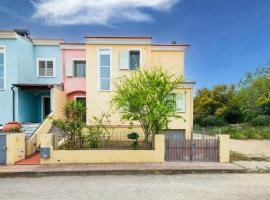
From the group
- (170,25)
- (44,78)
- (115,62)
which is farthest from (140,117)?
(170,25)

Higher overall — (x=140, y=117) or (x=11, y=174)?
(x=140, y=117)

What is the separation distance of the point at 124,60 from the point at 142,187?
1013cm

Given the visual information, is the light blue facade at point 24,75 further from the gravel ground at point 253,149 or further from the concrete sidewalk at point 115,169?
the gravel ground at point 253,149

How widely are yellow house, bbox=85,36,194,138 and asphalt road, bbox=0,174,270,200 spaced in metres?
6.78

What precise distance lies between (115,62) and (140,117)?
5554 millimetres

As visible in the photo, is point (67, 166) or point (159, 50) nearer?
point (67, 166)

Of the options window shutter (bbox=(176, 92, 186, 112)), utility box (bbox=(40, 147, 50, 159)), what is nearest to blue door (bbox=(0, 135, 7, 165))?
utility box (bbox=(40, 147, 50, 159))

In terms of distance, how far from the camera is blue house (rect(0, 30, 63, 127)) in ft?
54.6

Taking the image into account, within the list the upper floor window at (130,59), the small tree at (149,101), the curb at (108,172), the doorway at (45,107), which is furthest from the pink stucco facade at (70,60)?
the curb at (108,172)

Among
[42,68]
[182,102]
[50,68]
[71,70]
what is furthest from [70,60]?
[182,102]

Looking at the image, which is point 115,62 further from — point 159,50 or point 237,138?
point 237,138

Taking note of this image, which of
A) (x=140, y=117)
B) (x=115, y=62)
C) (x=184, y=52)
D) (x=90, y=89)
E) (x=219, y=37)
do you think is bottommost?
(x=140, y=117)

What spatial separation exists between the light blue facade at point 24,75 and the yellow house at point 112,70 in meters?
5.16

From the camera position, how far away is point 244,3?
763 inches
